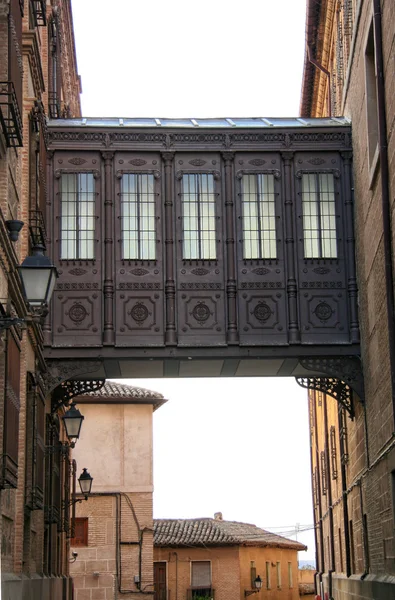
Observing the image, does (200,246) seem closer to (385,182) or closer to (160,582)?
(385,182)

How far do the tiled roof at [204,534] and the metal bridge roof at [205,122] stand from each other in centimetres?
2793

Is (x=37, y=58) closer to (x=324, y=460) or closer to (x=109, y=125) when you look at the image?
(x=109, y=125)

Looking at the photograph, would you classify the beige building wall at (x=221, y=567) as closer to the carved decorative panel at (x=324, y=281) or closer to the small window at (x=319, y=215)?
the carved decorative panel at (x=324, y=281)

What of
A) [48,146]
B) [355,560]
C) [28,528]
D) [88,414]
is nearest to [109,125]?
[48,146]

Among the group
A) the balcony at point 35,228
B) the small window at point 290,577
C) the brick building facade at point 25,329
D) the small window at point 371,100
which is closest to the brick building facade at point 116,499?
the brick building facade at point 25,329

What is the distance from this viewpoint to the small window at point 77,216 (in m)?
21.6

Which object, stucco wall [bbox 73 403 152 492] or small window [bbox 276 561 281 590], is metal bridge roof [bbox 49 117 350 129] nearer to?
stucco wall [bbox 73 403 152 492]

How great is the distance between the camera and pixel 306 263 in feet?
71.1

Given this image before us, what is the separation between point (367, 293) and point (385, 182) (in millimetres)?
3683

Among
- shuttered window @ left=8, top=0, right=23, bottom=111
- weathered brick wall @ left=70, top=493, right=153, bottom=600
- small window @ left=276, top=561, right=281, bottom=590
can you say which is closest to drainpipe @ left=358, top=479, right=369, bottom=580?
shuttered window @ left=8, top=0, right=23, bottom=111

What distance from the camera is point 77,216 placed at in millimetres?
21781

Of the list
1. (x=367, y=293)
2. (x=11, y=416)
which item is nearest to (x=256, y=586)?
(x=367, y=293)

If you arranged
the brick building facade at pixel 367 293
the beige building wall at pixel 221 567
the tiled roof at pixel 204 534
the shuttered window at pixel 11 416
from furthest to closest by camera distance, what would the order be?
1. the tiled roof at pixel 204 534
2. the beige building wall at pixel 221 567
3. the brick building facade at pixel 367 293
4. the shuttered window at pixel 11 416

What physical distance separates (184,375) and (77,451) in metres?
14.6
